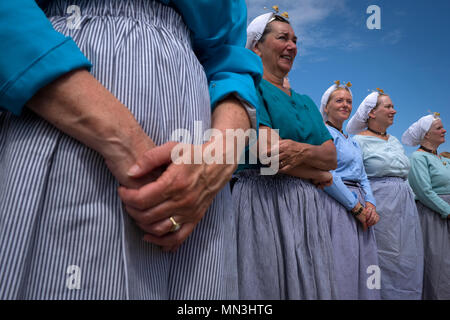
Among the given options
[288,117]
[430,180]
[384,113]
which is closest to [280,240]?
[288,117]

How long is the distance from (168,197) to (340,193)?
5.51 ft

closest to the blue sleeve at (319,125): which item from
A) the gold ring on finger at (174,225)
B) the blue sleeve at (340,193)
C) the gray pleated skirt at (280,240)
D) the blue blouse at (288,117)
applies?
the blue blouse at (288,117)

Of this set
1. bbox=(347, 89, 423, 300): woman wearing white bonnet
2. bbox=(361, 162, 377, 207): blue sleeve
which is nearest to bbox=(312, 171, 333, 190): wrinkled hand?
bbox=(361, 162, 377, 207): blue sleeve

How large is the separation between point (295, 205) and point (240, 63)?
0.84 m

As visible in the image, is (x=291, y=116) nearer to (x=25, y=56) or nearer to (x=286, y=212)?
(x=286, y=212)

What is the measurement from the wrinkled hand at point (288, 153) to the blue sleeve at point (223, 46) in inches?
22.9

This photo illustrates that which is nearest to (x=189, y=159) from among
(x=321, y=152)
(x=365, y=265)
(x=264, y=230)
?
(x=264, y=230)

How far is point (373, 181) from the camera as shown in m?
2.96

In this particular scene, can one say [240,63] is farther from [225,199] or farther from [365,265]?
[365,265]

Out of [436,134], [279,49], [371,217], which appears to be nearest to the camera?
[279,49]

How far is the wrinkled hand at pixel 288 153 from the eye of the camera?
1.37 meters

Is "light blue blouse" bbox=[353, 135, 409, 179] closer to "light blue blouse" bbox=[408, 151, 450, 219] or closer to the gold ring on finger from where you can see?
"light blue blouse" bbox=[408, 151, 450, 219]

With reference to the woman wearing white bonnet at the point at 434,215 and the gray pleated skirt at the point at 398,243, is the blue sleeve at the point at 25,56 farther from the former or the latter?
the woman wearing white bonnet at the point at 434,215

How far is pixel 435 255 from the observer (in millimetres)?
3418
